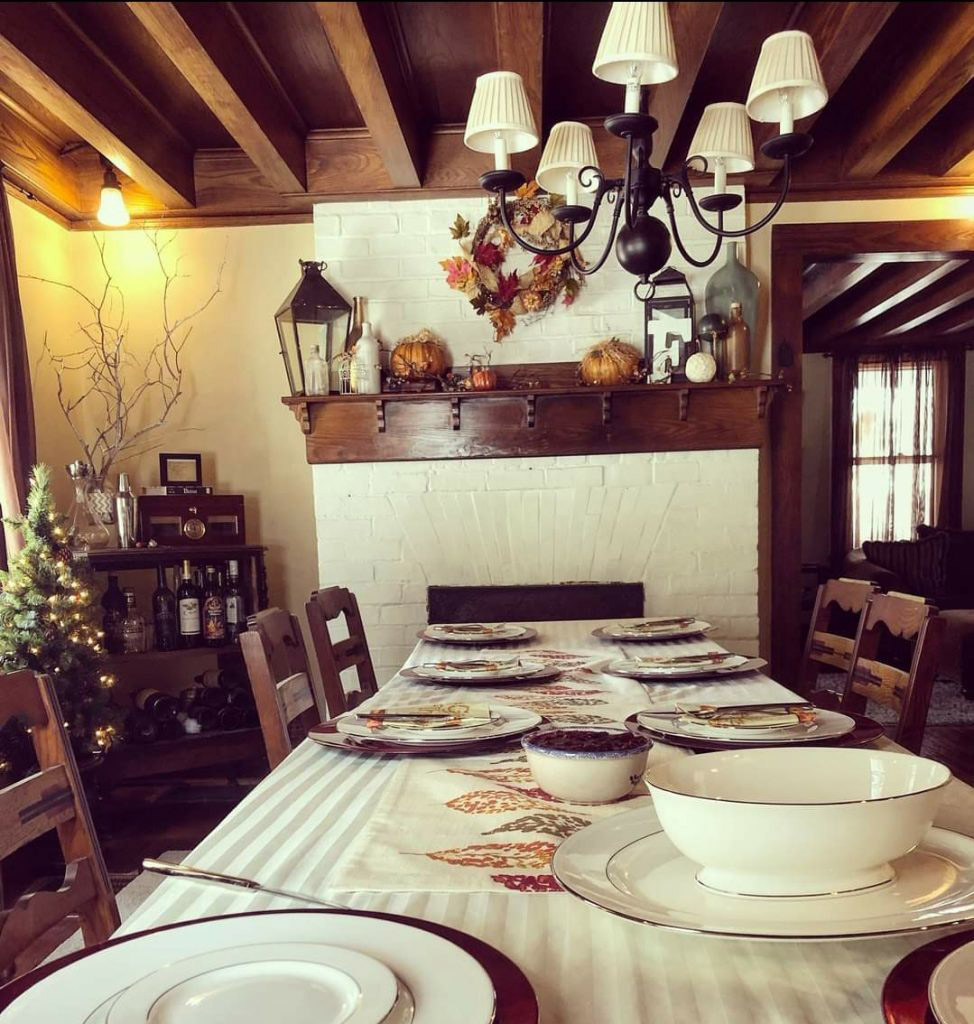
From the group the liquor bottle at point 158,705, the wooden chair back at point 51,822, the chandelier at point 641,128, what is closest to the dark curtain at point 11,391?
the liquor bottle at point 158,705

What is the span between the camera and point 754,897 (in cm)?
52

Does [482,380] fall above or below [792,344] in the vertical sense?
below

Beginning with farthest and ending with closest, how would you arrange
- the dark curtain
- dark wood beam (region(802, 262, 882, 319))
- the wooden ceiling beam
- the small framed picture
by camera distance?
dark wood beam (region(802, 262, 882, 319))
the small framed picture
the dark curtain
the wooden ceiling beam

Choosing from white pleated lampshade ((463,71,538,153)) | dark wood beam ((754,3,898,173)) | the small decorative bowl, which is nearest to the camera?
the small decorative bowl

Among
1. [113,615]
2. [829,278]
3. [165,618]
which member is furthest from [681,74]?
[829,278]

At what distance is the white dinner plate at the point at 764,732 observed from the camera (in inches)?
37.8

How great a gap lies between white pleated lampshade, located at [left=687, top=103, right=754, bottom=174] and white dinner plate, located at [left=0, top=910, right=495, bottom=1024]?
1.73 metres

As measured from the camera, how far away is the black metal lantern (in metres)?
3.09

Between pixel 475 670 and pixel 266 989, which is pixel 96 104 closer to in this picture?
pixel 475 670

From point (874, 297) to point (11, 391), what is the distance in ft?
16.4

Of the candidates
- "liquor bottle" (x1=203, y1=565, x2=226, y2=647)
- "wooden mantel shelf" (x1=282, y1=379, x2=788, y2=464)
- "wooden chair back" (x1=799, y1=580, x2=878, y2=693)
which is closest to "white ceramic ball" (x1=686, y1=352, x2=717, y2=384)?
"wooden mantel shelf" (x1=282, y1=379, x2=788, y2=464)

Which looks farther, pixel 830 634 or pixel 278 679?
pixel 830 634

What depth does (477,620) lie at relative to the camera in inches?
127

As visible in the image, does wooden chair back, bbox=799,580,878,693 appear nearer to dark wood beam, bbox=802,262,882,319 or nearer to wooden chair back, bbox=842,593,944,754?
wooden chair back, bbox=842,593,944,754
